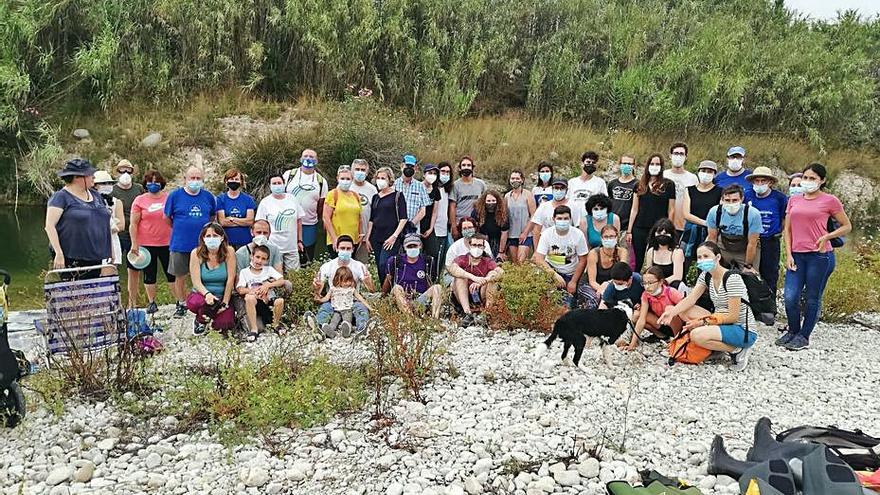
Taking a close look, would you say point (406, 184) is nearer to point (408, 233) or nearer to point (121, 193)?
point (408, 233)

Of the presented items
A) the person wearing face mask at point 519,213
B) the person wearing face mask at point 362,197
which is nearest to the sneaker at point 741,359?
the person wearing face mask at point 519,213

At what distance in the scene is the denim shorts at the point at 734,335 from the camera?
6082 millimetres

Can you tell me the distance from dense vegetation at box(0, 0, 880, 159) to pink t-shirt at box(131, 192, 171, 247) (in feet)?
33.5

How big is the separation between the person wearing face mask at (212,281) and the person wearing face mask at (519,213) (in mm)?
3571

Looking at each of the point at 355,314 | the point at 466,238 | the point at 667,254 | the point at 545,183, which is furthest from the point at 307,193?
the point at 667,254

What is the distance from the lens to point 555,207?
7832 millimetres

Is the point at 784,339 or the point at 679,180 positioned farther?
the point at 679,180

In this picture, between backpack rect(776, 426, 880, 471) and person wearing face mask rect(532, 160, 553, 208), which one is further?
person wearing face mask rect(532, 160, 553, 208)

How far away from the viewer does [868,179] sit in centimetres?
1966

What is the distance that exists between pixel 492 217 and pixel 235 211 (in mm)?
3203

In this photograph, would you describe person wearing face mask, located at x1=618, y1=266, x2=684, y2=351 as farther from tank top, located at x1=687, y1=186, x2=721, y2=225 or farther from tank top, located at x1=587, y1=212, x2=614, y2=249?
tank top, located at x1=687, y1=186, x2=721, y2=225

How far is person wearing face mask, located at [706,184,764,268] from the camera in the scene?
6895 millimetres

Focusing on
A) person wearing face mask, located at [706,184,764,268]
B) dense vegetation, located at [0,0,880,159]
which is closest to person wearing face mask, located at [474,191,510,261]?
person wearing face mask, located at [706,184,764,268]

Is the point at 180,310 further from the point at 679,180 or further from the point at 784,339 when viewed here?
the point at 784,339
